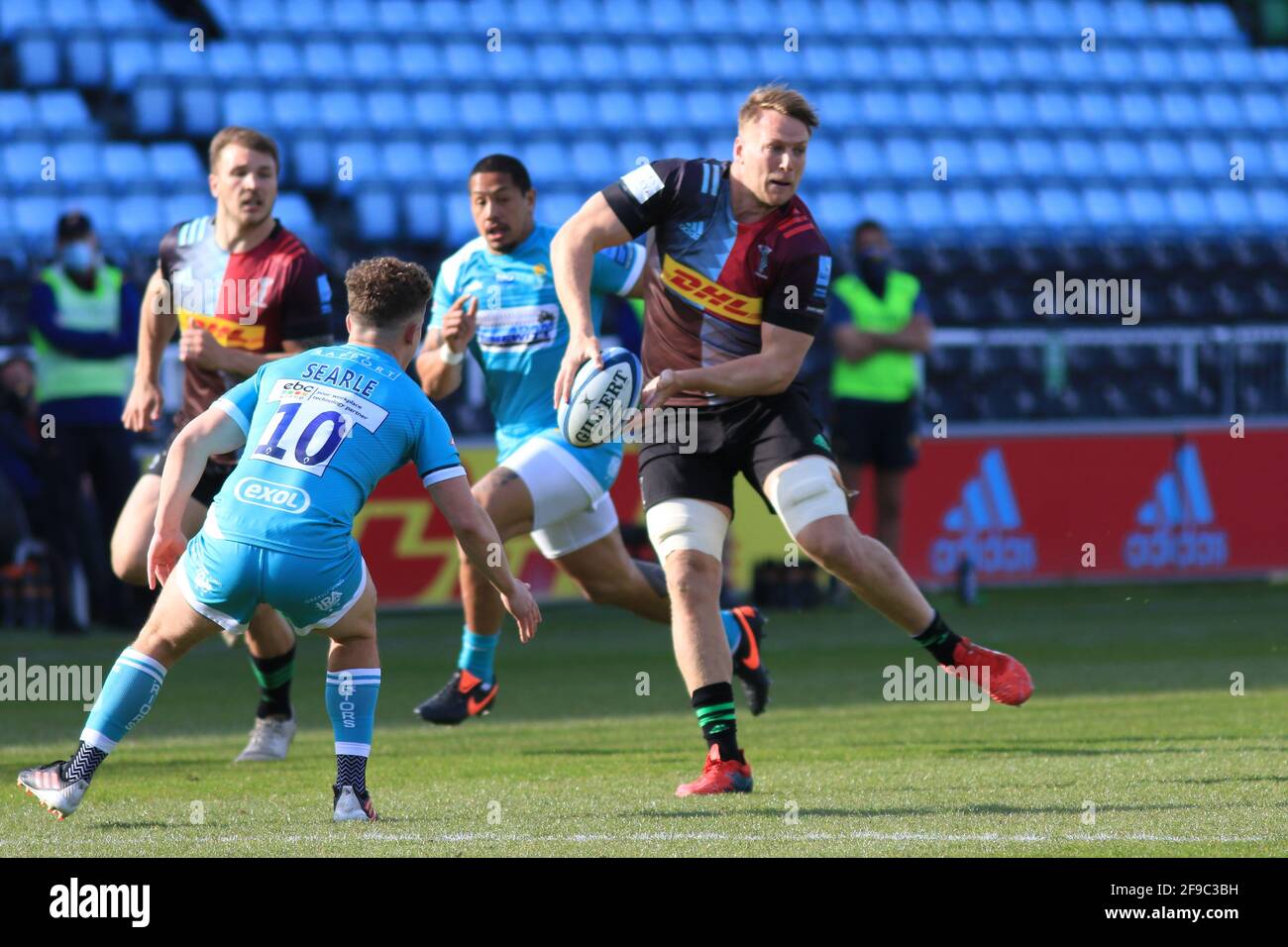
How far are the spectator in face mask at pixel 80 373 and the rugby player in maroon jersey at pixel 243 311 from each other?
479cm

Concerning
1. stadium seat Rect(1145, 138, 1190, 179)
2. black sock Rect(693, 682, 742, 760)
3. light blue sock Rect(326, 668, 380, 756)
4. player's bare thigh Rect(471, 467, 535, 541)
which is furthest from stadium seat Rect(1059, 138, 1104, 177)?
light blue sock Rect(326, 668, 380, 756)

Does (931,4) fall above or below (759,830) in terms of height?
above

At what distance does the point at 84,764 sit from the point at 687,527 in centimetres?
198

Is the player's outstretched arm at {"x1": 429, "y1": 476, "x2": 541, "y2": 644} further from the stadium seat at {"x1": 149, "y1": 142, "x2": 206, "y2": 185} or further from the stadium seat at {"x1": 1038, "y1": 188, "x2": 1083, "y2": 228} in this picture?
the stadium seat at {"x1": 1038, "y1": 188, "x2": 1083, "y2": 228}

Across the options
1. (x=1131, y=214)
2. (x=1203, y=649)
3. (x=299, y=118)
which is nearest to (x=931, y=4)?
(x=1131, y=214)

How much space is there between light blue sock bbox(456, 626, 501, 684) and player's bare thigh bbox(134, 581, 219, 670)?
8.32ft

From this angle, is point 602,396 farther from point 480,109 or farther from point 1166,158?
point 1166,158

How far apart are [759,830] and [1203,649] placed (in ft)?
20.1

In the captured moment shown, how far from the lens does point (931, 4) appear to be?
21.7 meters

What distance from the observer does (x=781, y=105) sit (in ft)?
20.3

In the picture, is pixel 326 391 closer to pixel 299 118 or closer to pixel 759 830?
pixel 759 830

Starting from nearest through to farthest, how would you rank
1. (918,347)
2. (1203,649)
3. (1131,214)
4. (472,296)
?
(472,296) → (1203,649) → (918,347) → (1131,214)

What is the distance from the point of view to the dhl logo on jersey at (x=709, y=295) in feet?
21.0

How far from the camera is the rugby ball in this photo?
6242 millimetres
